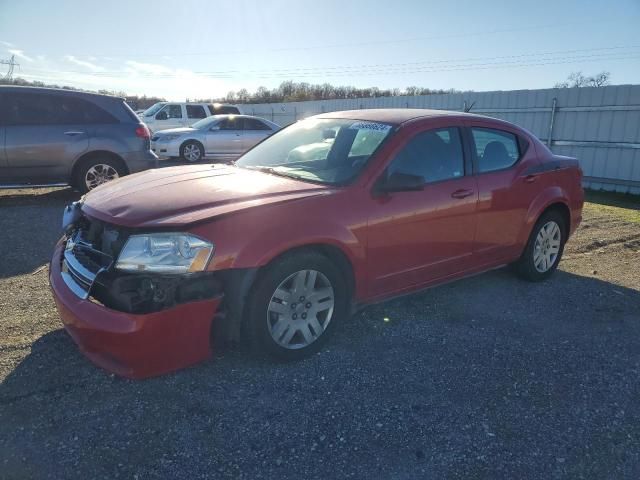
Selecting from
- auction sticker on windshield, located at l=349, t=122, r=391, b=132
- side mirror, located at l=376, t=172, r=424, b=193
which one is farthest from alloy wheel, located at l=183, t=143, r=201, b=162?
side mirror, located at l=376, t=172, r=424, b=193

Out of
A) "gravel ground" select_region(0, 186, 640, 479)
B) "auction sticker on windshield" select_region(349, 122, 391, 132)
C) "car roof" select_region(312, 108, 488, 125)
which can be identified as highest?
"car roof" select_region(312, 108, 488, 125)

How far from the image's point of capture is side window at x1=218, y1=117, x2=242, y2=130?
14.9 m

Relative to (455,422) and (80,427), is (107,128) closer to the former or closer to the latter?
(80,427)

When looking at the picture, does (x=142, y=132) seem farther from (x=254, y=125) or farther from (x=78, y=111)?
(x=254, y=125)

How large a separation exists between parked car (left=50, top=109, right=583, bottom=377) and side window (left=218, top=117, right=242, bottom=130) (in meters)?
10.8

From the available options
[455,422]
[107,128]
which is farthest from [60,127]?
[455,422]

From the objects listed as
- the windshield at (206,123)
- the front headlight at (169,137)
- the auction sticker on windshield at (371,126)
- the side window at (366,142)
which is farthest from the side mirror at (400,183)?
the windshield at (206,123)

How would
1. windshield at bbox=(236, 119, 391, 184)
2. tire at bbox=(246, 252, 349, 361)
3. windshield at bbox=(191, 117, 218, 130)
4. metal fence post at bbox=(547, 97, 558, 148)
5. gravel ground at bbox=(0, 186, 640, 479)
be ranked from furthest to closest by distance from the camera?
windshield at bbox=(191, 117, 218, 130) < metal fence post at bbox=(547, 97, 558, 148) < windshield at bbox=(236, 119, 391, 184) < tire at bbox=(246, 252, 349, 361) < gravel ground at bbox=(0, 186, 640, 479)

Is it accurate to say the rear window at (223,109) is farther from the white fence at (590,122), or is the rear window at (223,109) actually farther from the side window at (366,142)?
the side window at (366,142)

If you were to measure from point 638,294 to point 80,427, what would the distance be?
5.05m

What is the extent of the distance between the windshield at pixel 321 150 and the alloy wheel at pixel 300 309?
0.76 m

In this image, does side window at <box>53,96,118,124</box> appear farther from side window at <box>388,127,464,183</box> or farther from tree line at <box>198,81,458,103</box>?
tree line at <box>198,81,458,103</box>

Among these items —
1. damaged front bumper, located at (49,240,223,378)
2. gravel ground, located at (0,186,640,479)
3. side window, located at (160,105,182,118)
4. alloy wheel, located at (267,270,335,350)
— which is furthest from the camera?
side window, located at (160,105,182,118)

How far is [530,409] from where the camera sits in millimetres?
2951
